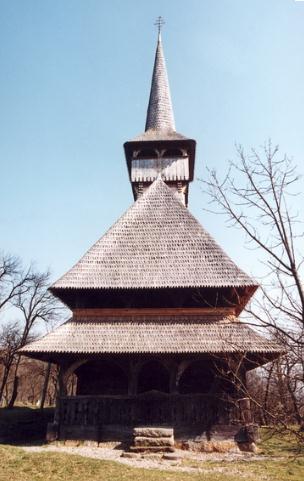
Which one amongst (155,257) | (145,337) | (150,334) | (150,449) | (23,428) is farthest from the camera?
(23,428)

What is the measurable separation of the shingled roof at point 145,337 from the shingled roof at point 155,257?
1.09 m

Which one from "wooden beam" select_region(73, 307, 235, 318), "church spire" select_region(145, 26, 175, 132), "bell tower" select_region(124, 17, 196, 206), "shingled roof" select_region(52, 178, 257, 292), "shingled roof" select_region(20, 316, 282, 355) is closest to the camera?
"shingled roof" select_region(20, 316, 282, 355)

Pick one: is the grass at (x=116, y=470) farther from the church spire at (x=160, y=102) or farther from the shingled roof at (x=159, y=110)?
the church spire at (x=160, y=102)

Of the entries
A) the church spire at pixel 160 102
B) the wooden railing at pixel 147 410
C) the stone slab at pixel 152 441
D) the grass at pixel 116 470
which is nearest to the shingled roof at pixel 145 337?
the wooden railing at pixel 147 410

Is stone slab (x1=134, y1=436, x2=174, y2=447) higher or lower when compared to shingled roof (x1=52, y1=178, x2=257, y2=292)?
lower

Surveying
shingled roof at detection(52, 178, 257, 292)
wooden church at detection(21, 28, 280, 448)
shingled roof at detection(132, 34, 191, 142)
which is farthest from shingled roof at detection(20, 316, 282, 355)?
shingled roof at detection(132, 34, 191, 142)

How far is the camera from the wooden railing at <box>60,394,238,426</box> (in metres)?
11.4

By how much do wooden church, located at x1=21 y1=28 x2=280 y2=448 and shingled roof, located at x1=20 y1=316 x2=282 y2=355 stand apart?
0.09 ft

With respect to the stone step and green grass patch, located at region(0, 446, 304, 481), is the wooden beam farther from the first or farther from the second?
green grass patch, located at region(0, 446, 304, 481)

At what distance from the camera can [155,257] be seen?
549 inches

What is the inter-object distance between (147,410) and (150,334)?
6.79ft

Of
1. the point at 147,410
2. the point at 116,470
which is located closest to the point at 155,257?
the point at 147,410

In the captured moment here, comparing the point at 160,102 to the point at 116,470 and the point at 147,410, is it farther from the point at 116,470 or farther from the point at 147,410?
the point at 116,470

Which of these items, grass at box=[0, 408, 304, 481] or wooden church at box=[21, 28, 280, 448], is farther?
wooden church at box=[21, 28, 280, 448]
